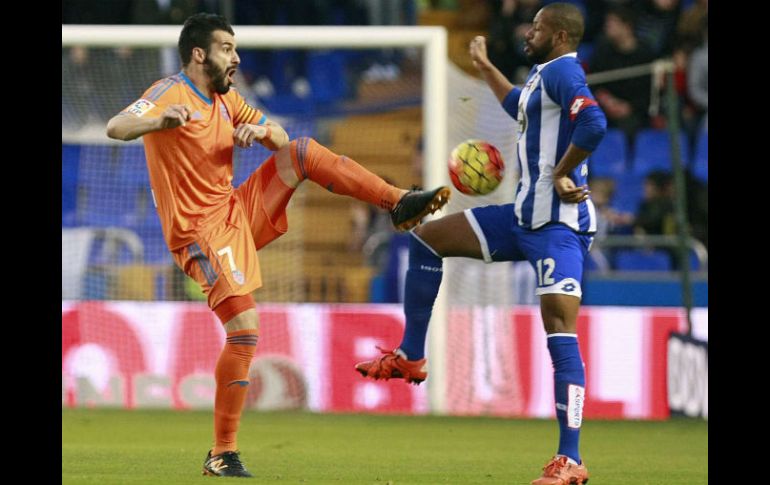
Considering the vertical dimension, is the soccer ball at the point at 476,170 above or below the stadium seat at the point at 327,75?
below

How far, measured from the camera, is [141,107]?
6387 mm

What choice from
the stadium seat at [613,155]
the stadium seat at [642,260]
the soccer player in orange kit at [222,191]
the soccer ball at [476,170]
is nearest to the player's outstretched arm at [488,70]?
the soccer ball at [476,170]

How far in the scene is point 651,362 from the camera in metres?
11.8

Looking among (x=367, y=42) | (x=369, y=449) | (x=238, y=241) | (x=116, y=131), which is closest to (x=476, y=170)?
(x=238, y=241)

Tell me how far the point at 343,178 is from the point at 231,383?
3.85 feet

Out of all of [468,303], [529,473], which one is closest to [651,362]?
[468,303]

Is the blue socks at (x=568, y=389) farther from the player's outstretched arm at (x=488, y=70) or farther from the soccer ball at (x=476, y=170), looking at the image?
the player's outstretched arm at (x=488, y=70)

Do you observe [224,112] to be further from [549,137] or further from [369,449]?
[369,449]

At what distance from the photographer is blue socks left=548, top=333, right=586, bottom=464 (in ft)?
21.2

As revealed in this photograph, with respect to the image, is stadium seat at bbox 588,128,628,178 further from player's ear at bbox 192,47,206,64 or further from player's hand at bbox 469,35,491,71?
player's ear at bbox 192,47,206,64

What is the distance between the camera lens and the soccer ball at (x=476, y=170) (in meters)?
7.04

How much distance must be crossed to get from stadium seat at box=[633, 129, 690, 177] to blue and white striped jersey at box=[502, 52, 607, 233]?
9145mm

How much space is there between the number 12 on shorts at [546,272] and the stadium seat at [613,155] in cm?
934

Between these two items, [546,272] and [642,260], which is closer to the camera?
[546,272]
